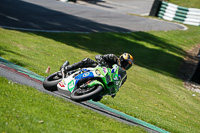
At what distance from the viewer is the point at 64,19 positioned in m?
27.6

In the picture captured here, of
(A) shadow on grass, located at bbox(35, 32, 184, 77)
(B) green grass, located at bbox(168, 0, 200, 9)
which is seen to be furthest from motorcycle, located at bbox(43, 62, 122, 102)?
(B) green grass, located at bbox(168, 0, 200, 9)

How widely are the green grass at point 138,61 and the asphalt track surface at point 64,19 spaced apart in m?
1.69

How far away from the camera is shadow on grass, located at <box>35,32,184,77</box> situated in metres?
22.0

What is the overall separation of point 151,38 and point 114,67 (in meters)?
21.2

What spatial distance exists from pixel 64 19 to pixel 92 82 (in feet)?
64.9

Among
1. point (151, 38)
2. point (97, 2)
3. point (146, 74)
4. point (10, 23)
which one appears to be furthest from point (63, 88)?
point (97, 2)

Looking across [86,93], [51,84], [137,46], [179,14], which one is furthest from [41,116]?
[179,14]

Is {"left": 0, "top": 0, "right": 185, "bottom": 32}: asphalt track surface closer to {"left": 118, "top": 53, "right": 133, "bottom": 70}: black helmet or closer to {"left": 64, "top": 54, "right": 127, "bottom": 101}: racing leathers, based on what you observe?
{"left": 64, "top": 54, "right": 127, "bottom": 101}: racing leathers

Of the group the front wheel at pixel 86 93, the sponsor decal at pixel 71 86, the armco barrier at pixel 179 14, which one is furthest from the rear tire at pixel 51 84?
the armco barrier at pixel 179 14

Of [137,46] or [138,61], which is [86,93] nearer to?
[138,61]

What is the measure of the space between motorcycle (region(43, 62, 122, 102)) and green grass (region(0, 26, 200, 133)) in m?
1.93

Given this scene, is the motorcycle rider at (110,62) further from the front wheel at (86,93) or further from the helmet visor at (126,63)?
the front wheel at (86,93)

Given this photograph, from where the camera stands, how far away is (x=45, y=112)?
271 inches

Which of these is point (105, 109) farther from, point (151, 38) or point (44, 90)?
point (151, 38)
